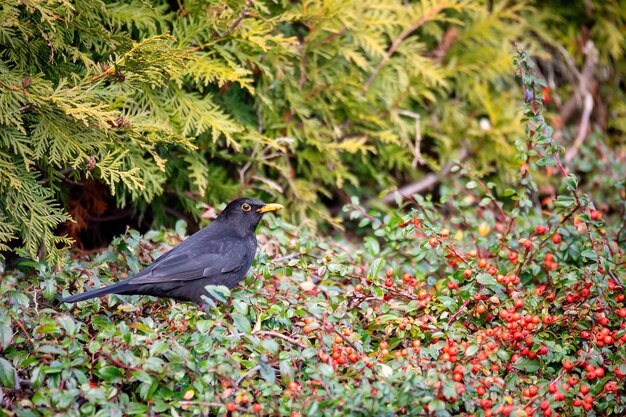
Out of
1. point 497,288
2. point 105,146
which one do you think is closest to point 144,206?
point 105,146

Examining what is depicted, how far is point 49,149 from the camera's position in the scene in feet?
12.9

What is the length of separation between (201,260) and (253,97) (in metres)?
1.68

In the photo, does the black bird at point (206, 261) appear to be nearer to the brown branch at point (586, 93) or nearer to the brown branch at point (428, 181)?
the brown branch at point (428, 181)

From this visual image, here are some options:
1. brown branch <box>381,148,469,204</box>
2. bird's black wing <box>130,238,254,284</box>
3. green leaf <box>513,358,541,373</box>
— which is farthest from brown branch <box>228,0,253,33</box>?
green leaf <box>513,358,541,373</box>

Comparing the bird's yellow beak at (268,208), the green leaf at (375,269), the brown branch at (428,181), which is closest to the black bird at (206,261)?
the bird's yellow beak at (268,208)

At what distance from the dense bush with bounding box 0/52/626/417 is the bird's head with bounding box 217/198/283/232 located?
0.15 m

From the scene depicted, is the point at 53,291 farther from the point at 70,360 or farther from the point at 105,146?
the point at 105,146

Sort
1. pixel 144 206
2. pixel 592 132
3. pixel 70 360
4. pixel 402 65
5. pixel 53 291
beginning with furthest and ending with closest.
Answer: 1. pixel 592 132
2. pixel 402 65
3. pixel 144 206
4. pixel 53 291
5. pixel 70 360

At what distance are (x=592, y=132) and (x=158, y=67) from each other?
199 inches

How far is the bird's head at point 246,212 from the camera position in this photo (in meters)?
4.43

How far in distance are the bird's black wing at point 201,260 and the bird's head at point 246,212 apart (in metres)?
0.22

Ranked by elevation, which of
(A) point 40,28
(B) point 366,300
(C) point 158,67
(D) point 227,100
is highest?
(A) point 40,28

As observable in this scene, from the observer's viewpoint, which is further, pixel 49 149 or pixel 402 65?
pixel 402 65

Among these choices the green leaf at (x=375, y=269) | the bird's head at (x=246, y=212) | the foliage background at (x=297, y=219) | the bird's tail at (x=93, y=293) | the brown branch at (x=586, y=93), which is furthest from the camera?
the brown branch at (x=586, y=93)
